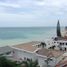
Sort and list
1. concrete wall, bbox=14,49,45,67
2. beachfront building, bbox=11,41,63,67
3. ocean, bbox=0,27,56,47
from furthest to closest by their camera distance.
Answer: ocean, bbox=0,27,56,47 < concrete wall, bbox=14,49,45,67 < beachfront building, bbox=11,41,63,67

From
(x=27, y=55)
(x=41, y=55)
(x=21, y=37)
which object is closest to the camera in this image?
(x=41, y=55)

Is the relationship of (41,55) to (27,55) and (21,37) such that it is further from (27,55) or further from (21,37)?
(21,37)

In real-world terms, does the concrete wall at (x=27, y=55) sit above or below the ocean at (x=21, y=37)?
above

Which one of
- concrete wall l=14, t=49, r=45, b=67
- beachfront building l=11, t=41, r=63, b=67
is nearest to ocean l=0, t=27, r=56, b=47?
concrete wall l=14, t=49, r=45, b=67

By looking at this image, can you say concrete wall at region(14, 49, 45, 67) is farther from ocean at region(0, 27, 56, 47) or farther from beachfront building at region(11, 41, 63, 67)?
ocean at region(0, 27, 56, 47)

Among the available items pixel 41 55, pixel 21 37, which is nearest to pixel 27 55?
pixel 41 55

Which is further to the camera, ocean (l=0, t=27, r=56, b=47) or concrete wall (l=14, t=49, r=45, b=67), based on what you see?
ocean (l=0, t=27, r=56, b=47)

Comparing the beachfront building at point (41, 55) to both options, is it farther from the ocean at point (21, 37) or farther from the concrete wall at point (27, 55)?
the ocean at point (21, 37)

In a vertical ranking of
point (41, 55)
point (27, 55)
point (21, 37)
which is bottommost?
point (21, 37)

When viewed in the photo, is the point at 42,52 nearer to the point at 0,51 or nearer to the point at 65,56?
the point at 65,56

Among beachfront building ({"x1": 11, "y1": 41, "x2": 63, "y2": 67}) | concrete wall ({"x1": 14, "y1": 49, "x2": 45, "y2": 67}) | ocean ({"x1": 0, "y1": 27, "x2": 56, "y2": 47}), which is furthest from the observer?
ocean ({"x1": 0, "y1": 27, "x2": 56, "y2": 47})

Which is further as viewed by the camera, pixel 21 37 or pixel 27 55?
pixel 21 37

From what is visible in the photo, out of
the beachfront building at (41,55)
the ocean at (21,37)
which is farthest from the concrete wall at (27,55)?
the ocean at (21,37)
